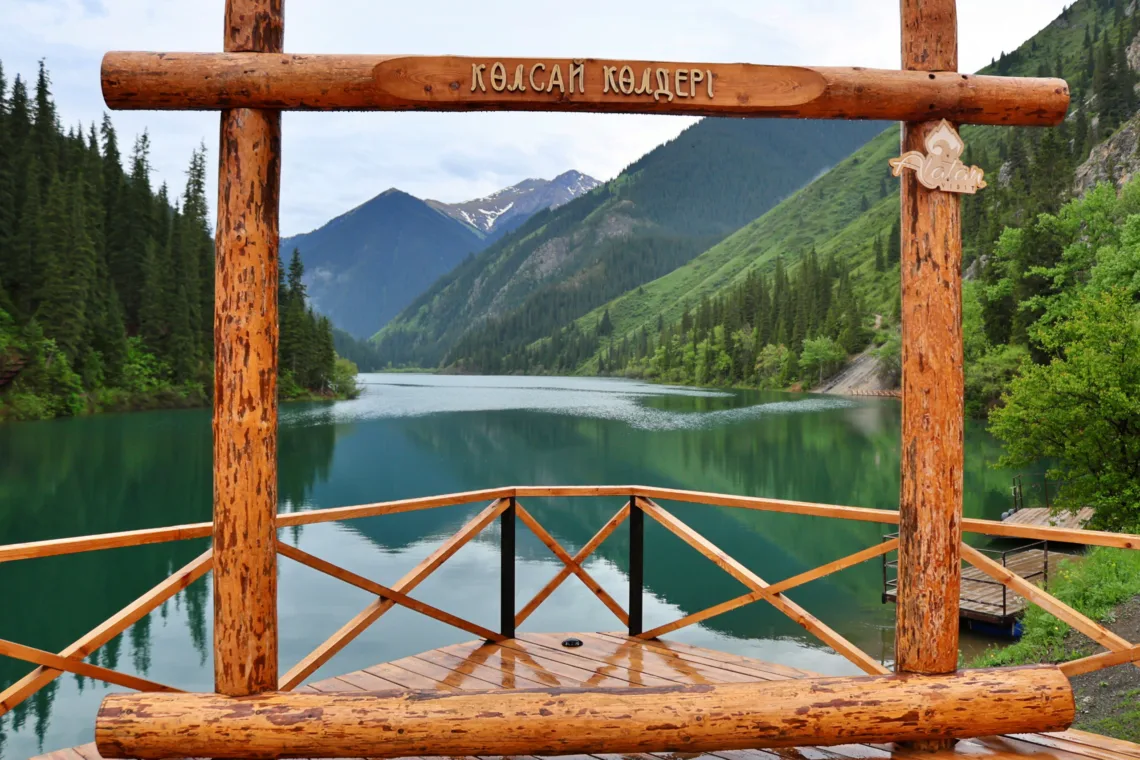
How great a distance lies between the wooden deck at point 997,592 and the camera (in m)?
12.7

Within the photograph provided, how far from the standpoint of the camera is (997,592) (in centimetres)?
1365

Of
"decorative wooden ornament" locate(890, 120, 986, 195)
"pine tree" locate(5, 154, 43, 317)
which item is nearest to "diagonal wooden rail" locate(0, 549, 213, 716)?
"decorative wooden ornament" locate(890, 120, 986, 195)

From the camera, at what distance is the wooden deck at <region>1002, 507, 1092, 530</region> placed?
1753 centimetres

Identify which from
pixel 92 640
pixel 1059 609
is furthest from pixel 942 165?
pixel 92 640

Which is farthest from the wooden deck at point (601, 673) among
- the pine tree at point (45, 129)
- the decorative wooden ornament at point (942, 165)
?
the pine tree at point (45, 129)

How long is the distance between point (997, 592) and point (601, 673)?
11.4 m

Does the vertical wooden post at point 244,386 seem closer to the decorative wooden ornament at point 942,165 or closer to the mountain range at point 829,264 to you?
the decorative wooden ornament at point 942,165

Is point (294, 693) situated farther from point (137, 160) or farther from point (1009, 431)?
point (137, 160)

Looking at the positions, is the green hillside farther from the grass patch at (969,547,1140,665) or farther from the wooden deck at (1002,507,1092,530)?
the grass patch at (969,547,1140,665)

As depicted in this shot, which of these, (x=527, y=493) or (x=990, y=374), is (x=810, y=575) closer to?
(x=527, y=493)

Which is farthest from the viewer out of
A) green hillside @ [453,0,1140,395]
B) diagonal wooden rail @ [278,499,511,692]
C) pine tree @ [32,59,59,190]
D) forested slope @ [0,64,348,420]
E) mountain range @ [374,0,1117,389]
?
mountain range @ [374,0,1117,389]

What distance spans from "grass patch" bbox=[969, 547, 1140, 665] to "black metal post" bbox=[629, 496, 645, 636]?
599 centimetres

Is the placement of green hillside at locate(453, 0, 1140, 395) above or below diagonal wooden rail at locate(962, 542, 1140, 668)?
above

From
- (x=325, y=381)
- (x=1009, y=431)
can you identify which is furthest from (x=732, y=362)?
(x=1009, y=431)
